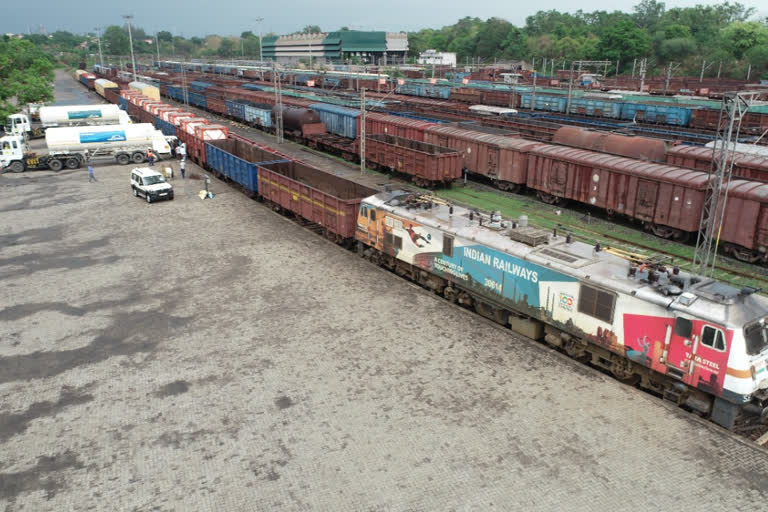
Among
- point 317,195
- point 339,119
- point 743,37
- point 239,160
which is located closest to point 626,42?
point 743,37

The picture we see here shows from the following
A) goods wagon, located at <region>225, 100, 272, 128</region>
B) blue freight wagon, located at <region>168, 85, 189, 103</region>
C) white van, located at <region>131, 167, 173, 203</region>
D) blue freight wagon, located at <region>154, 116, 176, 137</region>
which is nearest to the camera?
white van, located at <region>131, 167, 173, 203</region>

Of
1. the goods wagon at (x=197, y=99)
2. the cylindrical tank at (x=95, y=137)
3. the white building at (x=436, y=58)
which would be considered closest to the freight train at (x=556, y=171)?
the cylindrical tank at (x=95, y=137)

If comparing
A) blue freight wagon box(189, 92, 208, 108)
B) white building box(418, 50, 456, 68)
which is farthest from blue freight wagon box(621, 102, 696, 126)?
white building box(418, 50, 456, 68)

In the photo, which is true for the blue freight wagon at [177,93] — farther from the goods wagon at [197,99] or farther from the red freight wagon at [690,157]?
the red freight wagon at [690,157]

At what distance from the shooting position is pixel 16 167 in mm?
41188

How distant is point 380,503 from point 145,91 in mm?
81322

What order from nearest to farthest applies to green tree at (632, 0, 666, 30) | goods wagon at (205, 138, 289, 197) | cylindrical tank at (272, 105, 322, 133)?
goods wagon at (205, 138, 289, 197) → cylindrical tank at (272, 105, 322, 133) → green tree at (632, 0, 666, 30)

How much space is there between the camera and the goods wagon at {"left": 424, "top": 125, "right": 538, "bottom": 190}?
3309 cm

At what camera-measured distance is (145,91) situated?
77.6 m

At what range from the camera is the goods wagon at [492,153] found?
109 feet

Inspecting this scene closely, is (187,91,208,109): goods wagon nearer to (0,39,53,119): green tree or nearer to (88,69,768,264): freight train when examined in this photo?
(0,39,53,119): green tree

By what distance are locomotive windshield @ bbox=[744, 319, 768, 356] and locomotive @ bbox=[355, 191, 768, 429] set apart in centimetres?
2

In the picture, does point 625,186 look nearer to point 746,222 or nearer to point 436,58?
point 746,222

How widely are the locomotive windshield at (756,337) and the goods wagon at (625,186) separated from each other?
13738mm
